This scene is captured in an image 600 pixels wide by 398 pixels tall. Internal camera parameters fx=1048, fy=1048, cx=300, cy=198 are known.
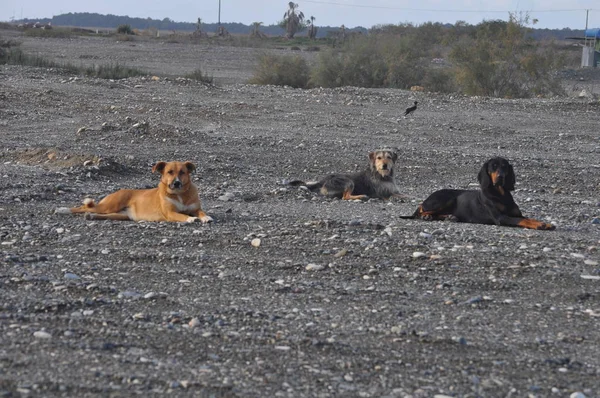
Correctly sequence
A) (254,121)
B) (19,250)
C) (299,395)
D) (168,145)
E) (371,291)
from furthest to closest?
(254,121) < (168,145) < (19,250) < (371,291) < (299,395)

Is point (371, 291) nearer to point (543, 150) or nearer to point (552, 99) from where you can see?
point (543, 150)

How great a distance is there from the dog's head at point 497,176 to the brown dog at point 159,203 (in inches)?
115

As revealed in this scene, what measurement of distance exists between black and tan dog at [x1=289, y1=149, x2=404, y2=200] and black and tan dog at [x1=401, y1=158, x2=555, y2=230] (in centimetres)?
188

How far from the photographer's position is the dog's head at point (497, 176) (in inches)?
427

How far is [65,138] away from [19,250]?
354 inches

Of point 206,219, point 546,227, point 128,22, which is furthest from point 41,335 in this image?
point 128,22

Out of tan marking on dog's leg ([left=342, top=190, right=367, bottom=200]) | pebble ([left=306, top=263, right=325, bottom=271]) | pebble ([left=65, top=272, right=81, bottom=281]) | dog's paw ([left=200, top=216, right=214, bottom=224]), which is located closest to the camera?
pebble ([left=65, top=272, right=81, bottom=281])

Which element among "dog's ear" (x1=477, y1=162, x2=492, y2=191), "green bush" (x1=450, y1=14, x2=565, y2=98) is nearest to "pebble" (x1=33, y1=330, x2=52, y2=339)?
"dog's ear" (x1=477, y1=162, x2=492, y2=191)

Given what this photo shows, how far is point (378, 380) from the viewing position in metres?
5.82

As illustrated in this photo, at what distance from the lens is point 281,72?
109ft

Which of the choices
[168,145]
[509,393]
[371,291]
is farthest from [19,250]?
[168,145]

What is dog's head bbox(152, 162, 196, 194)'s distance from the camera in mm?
10906

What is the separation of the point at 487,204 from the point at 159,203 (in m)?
3.44

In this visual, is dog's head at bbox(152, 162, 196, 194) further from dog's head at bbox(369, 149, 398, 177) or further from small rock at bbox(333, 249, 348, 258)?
dog's head at bbox(369, 149, 398, 177)
